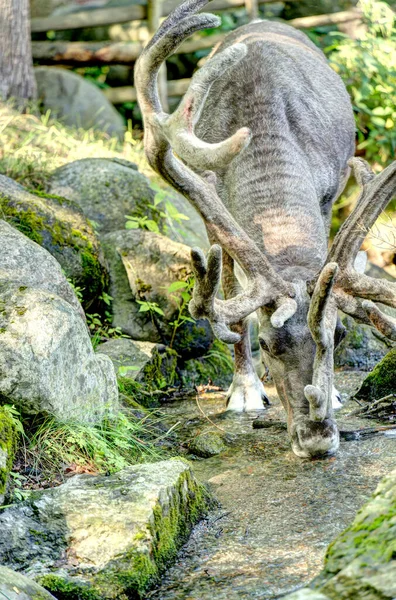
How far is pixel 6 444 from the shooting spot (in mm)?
4059

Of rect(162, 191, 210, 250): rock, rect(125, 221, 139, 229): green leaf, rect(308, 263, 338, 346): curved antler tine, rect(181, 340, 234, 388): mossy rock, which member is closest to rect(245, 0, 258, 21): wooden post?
rect(162, 191, 210, 250): rock

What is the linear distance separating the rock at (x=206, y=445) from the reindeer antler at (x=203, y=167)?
73 centimetres

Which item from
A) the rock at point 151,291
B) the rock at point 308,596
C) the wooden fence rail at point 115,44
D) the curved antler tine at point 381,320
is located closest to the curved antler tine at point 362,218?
the curved antler tine at point 381,320

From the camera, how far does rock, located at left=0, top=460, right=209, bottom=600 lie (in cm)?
354

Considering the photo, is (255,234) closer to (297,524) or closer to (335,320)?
(335,320)

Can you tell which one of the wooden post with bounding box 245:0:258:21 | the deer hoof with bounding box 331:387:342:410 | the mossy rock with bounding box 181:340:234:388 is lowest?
the mossy rock with bounding box 181:340:234:388

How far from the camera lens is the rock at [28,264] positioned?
5504 millimetres

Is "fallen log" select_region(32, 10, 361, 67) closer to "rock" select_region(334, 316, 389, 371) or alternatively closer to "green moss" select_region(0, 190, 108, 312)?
"green moss" select_region(0, 190, 108, 312)

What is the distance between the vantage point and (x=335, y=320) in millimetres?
5328

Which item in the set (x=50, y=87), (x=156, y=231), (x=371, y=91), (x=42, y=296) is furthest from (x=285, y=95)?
(x=50, y=87)

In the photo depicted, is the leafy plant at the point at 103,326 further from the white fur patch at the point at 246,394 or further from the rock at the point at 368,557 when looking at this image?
the rock at the point at 368,557

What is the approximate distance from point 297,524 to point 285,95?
3.47 metres

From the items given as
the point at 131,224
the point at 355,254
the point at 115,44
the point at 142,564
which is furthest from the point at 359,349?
the point at 115,44

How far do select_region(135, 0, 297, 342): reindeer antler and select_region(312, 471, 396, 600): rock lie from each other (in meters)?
2.00
